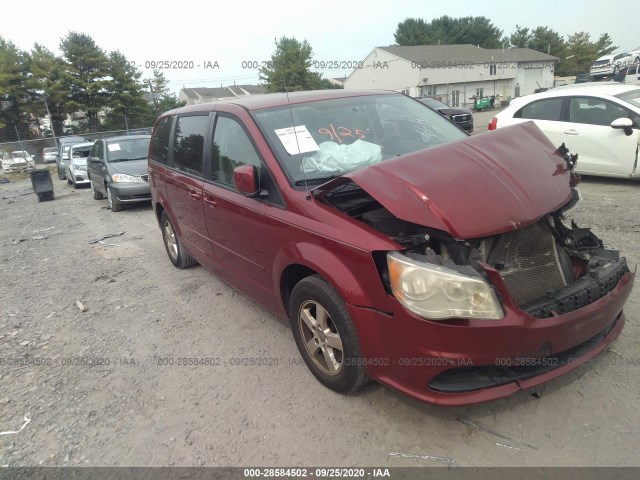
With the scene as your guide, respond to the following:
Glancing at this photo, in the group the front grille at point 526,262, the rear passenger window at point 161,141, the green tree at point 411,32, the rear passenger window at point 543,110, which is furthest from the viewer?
the green tree at point 411,32

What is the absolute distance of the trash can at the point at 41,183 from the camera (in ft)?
42.6

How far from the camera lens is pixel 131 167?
33.1ft

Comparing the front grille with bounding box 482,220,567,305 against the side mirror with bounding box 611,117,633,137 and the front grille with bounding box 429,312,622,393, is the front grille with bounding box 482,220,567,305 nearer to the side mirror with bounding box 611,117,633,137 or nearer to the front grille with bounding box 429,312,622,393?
the front grille with bounding box 429,312,622,393

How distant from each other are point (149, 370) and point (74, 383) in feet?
1.76

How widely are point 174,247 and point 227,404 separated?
3.02 metres

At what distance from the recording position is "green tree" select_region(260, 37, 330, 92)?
3073 cm

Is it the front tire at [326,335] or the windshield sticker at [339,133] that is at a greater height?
the windshield sticker at [339,133]

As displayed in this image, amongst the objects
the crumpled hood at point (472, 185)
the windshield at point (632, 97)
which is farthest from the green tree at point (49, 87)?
the crumpled hood at point (472, 185)

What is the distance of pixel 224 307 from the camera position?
14.4 feet

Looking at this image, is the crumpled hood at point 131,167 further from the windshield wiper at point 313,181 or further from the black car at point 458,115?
the windshield wiper at point 313,181

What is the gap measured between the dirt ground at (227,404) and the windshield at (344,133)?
1.45 metres

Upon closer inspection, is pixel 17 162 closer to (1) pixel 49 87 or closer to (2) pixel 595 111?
(1) pixel 49 87

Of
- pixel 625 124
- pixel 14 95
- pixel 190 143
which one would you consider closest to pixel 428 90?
pixel 14 95

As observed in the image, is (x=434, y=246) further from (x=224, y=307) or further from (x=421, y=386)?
(x=224, y=307)
